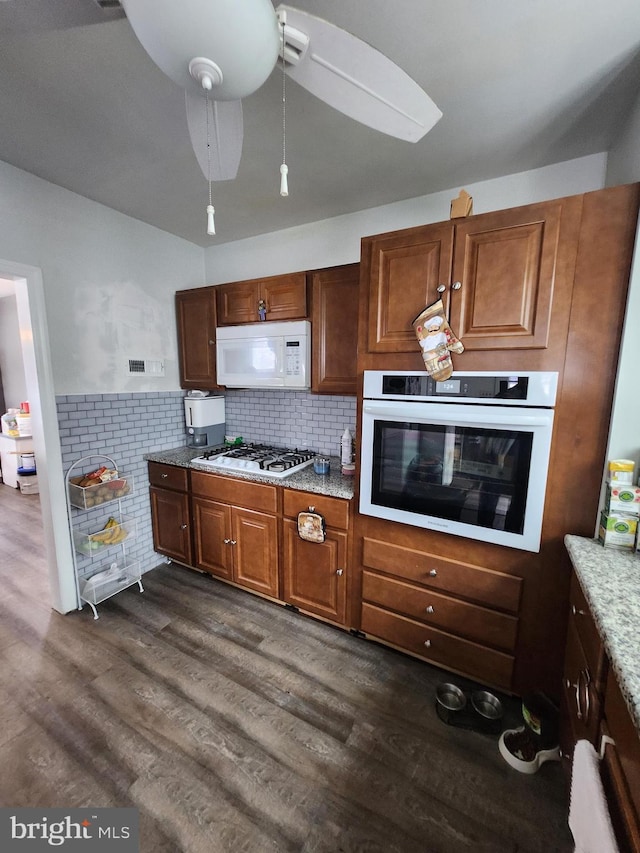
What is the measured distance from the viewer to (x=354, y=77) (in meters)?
0.88

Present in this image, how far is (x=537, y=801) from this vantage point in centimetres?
122

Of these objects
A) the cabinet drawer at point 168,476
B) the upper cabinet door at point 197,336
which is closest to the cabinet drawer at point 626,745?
the cabinet drawer at point 168,476

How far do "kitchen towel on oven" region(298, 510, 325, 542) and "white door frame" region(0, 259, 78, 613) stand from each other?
1547 mm

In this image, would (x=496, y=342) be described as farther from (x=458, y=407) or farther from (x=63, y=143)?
(x=63, y=143)

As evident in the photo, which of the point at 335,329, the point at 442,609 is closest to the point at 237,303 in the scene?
the point at 335,329

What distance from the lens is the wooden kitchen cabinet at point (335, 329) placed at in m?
2.03

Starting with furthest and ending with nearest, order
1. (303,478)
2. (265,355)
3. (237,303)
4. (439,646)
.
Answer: (237,303) < (265,355) < (303,478) < (439,646)

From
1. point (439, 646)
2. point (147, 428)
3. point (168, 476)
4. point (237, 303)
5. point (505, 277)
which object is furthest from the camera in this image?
point (147, 428)

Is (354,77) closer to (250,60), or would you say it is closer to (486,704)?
(250,60)

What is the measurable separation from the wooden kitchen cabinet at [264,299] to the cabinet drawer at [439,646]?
6.19ft

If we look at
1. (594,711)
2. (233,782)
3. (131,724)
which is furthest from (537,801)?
(131,724)

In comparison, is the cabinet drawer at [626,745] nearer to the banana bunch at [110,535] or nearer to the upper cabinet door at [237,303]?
the upper cabinet door at [237,303]

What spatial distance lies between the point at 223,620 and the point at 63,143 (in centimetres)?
274

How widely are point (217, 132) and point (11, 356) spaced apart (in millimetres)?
5495
